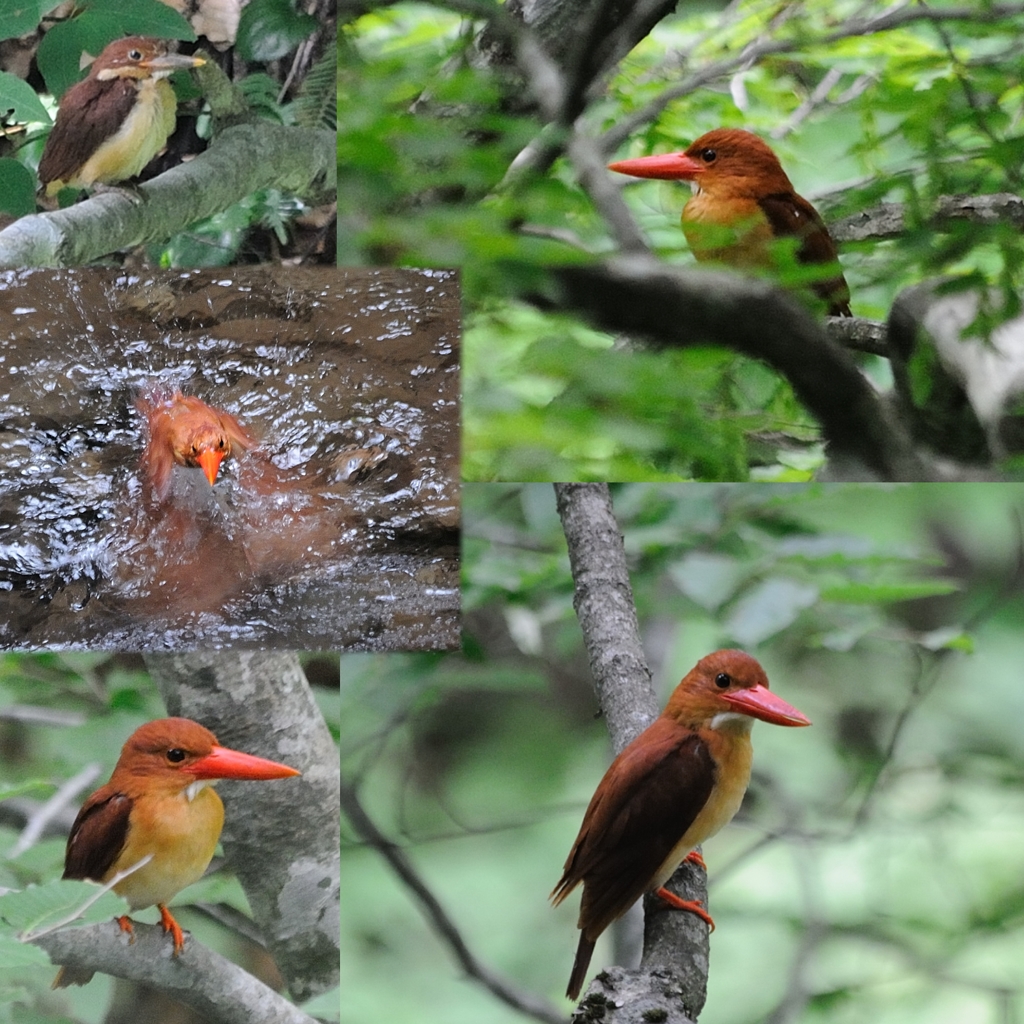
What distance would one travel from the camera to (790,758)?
1.64 meters

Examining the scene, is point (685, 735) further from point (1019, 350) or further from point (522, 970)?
point (1019, 350)

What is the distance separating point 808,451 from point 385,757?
69cm

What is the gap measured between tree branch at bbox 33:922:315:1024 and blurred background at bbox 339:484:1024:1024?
116mm

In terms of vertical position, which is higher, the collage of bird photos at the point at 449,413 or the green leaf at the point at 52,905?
the collage of bird photos at the point at 449,413

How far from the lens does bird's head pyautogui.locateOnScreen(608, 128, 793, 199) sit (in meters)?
1.51

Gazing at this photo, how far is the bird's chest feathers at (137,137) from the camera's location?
1.54m

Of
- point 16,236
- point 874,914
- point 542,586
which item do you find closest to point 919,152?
point 542,586

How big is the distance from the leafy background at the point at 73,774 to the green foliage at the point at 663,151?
1.55 feet

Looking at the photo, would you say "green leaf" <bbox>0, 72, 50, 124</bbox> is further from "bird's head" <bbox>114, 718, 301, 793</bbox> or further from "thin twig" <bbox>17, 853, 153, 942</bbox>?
"thin twig" <bbox>17, 853, 153, 942</bbox>

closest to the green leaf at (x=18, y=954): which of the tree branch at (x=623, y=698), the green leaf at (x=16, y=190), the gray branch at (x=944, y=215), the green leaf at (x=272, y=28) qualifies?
the tree branch at (x=623, y=698)

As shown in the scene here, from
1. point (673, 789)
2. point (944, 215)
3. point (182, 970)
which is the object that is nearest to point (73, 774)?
point (182, 970)

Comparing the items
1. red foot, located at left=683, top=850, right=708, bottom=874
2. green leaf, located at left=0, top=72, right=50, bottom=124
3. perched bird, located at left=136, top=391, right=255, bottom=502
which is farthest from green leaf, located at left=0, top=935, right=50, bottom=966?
green leaf, located at left=0, top=72, right=50, bottom=124

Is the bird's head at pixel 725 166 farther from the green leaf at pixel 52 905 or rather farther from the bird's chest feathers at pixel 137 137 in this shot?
the green leaf at pixel 52 905

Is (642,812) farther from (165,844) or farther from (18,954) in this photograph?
(18,954)
